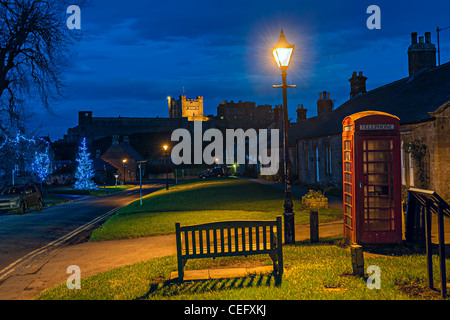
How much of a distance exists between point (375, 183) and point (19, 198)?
22228 millimetres

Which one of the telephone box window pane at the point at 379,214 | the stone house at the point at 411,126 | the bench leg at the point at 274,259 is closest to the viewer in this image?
the bench leg at the point at 274,259

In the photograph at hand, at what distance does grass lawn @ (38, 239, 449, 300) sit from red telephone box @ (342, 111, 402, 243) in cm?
85

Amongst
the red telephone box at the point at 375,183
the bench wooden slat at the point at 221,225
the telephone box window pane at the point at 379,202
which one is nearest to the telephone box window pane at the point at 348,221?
the red telephone box at the point at 375,183

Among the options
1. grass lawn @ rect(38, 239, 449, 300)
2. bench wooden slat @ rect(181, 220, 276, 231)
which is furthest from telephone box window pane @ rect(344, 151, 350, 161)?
bench wooden slat @ rect(181, 220, 276, 231)

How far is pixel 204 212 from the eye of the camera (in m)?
19.8

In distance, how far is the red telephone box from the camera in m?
9.71

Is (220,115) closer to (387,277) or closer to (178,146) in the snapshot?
(178,146)

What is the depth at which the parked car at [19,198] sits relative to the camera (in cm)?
2417

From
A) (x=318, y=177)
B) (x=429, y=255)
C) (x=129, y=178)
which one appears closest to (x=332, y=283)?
(x=429, y=255)

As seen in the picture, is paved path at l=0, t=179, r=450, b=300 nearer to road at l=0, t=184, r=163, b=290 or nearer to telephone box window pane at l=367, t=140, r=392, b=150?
road at l=0, t=184, r=163, b=290

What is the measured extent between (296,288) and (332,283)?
29.2 inches

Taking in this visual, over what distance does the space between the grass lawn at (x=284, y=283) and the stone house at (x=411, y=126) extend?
8.80 m

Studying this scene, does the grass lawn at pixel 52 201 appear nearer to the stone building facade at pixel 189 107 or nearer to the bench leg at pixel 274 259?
the bench leg at pixel 274 259

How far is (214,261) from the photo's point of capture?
31.3 feet
